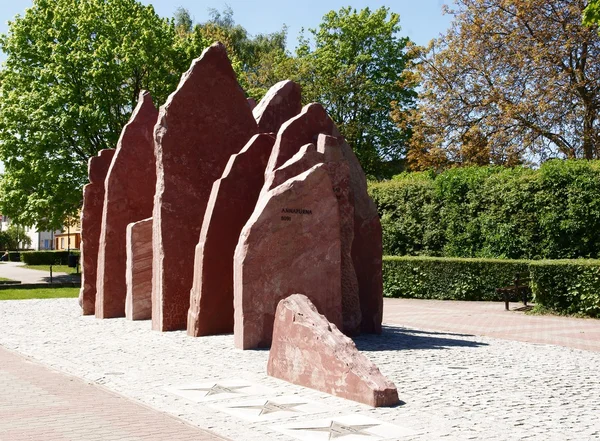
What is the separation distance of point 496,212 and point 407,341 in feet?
36.6

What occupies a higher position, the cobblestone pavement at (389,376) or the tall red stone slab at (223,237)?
the tall red stone slab at (223,237)

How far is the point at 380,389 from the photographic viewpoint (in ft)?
24.5

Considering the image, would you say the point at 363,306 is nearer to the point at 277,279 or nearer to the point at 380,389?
the point at 277,279

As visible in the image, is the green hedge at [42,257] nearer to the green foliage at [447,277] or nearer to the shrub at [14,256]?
the shrub at [14,256]

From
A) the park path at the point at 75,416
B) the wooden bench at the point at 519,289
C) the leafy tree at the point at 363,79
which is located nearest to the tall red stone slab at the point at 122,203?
the park path at the point at 75,416

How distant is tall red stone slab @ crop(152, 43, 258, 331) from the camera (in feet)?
44.6

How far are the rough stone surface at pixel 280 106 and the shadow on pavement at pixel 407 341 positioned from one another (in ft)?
16.4

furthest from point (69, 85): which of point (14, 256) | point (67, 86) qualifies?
point (14, 256)

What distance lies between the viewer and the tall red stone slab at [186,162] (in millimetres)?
13602

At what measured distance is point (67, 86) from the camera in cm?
2834

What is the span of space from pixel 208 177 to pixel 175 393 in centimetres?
657

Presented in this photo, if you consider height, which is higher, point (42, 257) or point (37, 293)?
point (42, 257)

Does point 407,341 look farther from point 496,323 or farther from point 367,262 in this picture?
point 496,323

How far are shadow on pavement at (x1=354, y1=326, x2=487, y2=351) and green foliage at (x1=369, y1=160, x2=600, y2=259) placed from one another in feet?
28.2
